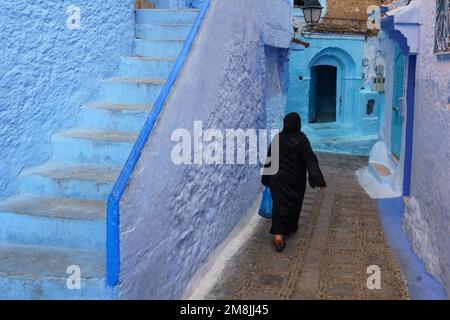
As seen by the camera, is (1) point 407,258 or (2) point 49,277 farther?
(1) point 407,258

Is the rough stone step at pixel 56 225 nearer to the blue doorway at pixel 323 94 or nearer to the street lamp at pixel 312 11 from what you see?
the street lamp at pixel 312 11

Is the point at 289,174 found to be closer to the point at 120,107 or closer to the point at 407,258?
the point at 407,258

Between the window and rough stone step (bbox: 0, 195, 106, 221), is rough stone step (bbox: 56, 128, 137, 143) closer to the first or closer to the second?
rough stone step (bbox: 0, 195, 106, 221)

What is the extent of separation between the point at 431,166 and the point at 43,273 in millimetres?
3776

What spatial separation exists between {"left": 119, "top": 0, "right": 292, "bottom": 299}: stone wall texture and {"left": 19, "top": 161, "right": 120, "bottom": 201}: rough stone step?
68 centimetres

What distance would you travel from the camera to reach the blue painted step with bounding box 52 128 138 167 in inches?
167

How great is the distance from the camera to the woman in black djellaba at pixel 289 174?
17.8 feet

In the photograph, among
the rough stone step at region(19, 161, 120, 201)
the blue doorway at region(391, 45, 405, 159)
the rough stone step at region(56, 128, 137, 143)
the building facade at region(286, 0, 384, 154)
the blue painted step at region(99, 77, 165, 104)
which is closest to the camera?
the rough stone step at region(19, 161, 120, 201)

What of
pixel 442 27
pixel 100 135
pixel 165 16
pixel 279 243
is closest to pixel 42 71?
pixel 100 135

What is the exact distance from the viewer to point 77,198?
3.98 m

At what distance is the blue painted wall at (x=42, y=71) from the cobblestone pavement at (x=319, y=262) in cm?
202

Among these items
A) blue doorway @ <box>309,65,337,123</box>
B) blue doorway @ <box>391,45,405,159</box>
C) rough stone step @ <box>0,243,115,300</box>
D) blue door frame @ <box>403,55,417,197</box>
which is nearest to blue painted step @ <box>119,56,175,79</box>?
rough stone step @ <box>0,243,115,300</box>

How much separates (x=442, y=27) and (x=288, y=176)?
212 cm

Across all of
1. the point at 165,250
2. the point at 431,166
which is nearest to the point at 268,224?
the point at 431,166
